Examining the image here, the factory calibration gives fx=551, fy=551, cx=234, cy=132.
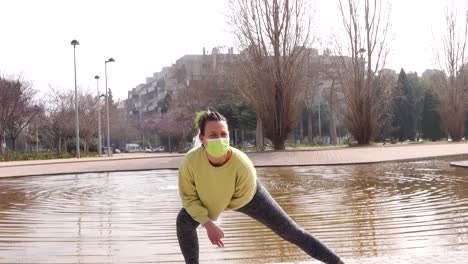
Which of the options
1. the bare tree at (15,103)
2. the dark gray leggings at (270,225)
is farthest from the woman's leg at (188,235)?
the bare tree at (15,103)

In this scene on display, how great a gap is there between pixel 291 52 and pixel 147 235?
24.0m

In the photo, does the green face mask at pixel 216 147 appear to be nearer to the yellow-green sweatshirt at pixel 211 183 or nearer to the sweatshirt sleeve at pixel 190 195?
the yellow-green sweatshirt at pixel 211 183

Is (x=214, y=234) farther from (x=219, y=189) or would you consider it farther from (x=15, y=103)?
(x=15, y=103)

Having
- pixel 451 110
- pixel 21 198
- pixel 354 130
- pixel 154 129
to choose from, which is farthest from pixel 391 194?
pixel 154 129

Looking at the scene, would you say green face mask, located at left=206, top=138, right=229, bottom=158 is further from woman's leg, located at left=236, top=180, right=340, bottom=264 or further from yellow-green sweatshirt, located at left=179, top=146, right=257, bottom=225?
woman's leg, located at left=236, top=180, right=340, bottom=264

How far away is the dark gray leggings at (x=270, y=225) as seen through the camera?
3.70 m

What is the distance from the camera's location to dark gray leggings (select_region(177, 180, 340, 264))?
370 centimetres

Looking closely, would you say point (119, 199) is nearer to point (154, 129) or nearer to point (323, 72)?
point (323, 72)

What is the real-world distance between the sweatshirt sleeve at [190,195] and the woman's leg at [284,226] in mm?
357

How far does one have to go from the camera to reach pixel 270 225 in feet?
12.5

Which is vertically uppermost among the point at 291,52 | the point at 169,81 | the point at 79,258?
the point at 169,81

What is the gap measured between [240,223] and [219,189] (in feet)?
13.7

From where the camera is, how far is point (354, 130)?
118 feet

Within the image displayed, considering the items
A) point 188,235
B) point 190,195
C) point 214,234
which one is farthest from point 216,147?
point 188,235
